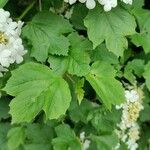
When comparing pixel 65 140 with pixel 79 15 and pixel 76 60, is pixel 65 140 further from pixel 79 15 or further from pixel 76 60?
pixel 79 15

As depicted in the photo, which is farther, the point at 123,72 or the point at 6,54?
the point at 123,72

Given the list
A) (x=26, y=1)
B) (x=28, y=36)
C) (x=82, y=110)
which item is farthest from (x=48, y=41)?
(x=82, y=110)

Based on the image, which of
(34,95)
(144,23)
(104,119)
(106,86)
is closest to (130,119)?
(104,119)

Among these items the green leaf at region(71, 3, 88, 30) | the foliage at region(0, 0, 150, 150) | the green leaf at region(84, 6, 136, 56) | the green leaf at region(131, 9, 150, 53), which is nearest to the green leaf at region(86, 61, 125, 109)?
the foliage at region(0, 0, 150, 150)

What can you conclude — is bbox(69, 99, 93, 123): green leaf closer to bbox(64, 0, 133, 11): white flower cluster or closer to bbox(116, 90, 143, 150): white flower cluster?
bbox(116, 90, 143, 150): white flower cluster

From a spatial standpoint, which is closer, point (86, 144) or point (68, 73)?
point (68, 73)

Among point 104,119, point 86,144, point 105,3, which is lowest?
point 86,144

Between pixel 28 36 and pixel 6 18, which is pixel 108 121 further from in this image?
pixel 6 18

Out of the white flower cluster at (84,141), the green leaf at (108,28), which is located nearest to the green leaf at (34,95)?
the green leaf at (108,28)
